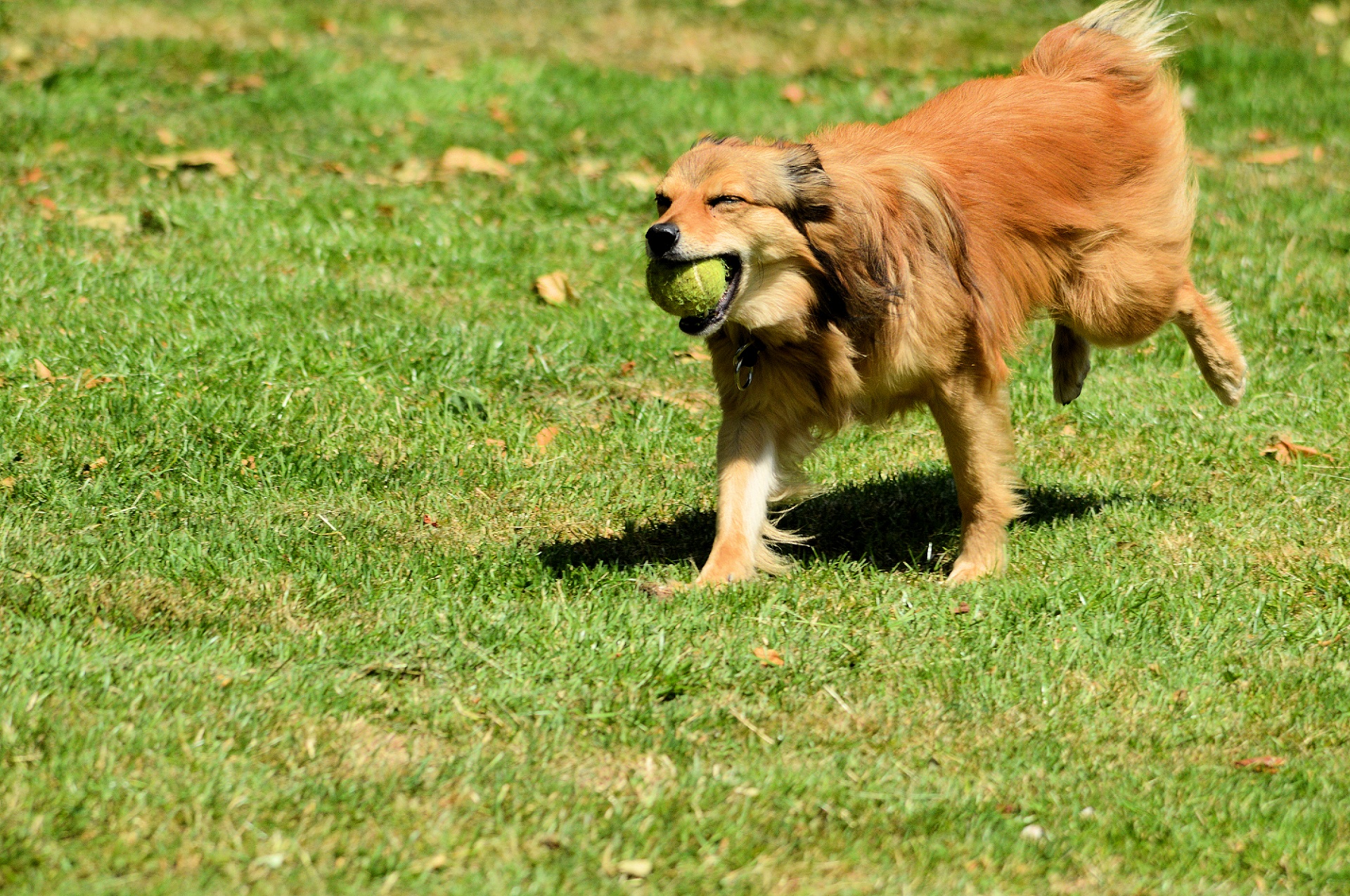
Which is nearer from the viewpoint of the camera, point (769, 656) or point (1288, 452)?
point (769, 656)

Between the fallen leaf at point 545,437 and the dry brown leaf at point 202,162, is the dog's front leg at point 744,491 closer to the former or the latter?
the fallen leaf at point 545,437

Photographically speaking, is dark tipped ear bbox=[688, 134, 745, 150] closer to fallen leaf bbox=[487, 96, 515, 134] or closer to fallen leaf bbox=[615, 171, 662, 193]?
fallen leaf bbox=[615, 171, 662, 193]

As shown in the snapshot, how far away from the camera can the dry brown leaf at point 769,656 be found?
13.8 feet

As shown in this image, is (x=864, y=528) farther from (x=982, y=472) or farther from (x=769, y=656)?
(x=769, y=656)

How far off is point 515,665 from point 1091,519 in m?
2.54

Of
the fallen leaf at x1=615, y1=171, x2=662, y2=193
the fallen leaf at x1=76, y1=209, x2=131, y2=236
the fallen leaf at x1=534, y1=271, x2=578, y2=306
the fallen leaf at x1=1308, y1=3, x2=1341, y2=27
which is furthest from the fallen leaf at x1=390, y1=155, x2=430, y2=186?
the fallen leaf at x1=1308, y1=3, x2=1341, y2=27

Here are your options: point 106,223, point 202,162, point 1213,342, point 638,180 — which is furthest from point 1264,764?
point 202,162

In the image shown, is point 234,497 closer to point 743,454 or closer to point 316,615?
point 316,615

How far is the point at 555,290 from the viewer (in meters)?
7.21

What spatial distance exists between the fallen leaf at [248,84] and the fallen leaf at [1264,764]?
8.29 meters

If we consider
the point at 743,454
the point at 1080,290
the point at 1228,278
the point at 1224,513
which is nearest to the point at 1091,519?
the point at 1224,513

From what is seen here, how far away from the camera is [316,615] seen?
4.32 meters

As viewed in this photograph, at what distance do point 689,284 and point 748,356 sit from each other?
466 millimetres

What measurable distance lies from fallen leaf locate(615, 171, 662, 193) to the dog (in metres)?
3.34
